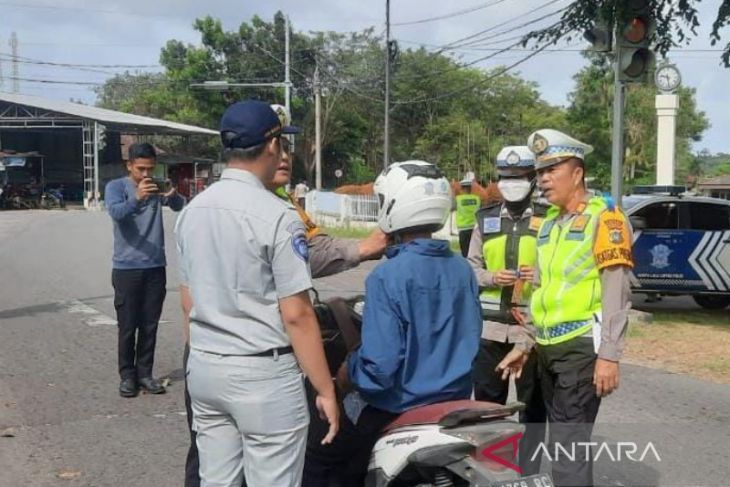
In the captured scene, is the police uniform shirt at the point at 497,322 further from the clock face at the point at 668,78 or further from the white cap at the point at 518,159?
the clock face at the point at 668,78

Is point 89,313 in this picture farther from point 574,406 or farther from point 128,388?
point 574,406

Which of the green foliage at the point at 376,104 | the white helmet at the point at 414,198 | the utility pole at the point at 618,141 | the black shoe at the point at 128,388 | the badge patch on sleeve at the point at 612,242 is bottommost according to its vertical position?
the black shoe at the point at 128,388

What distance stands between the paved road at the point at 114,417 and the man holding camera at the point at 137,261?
36 cm

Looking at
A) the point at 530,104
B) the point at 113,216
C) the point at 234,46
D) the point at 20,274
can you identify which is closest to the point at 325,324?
the point at 113,216

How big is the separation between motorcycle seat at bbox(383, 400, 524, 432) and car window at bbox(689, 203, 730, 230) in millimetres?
9921

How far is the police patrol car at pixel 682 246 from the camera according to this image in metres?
11.7

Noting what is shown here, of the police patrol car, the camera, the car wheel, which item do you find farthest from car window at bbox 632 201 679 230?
the camera

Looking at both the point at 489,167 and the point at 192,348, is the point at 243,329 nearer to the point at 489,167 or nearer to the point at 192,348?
the point at 192,348

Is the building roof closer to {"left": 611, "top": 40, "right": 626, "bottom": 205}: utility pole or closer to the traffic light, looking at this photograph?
{"left": 611, "top": 40, "right": 626, "bottom": 205}: utility pole

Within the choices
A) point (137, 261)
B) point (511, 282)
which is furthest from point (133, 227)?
point (511, 282)

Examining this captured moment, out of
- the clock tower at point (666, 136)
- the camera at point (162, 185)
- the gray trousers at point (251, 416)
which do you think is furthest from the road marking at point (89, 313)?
the clock tower at point (666, 136)

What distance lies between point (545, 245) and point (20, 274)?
1328cm

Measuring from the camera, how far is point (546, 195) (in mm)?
3791

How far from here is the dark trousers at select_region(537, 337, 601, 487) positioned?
11.8 feet
